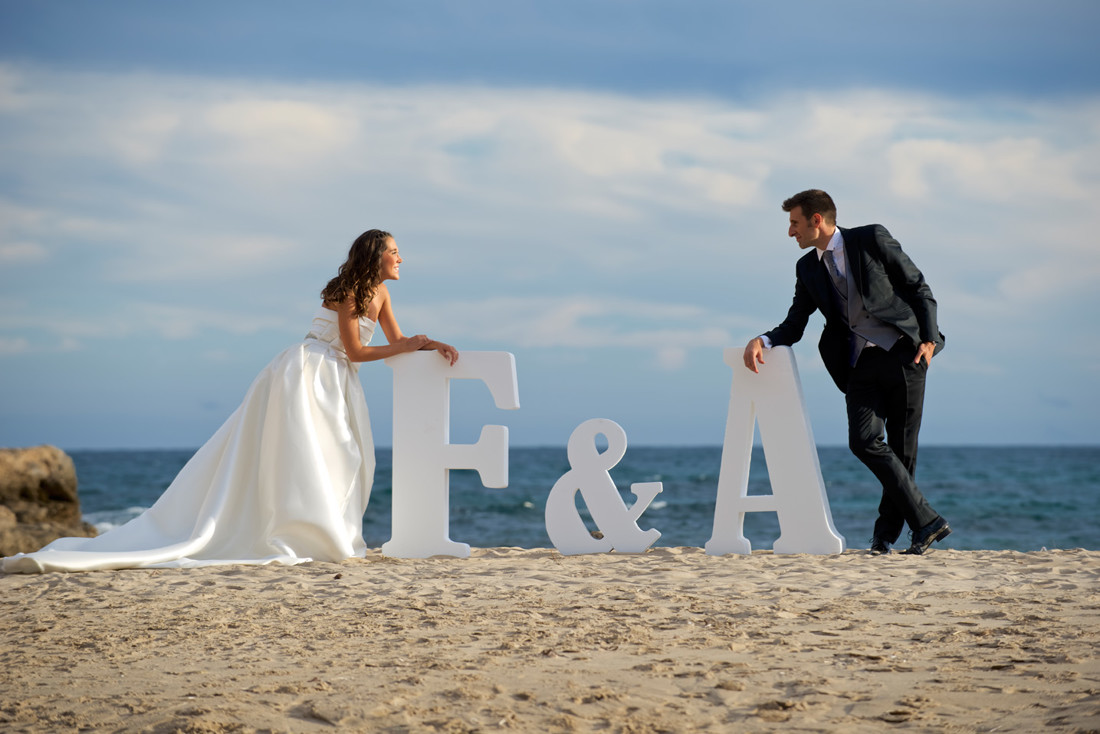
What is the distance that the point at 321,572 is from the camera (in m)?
5.56

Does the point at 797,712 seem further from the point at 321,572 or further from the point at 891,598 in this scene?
the point at 321,572

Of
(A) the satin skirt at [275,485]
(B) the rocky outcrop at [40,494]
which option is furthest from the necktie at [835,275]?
(B) the rocky outcrop at [40,494]

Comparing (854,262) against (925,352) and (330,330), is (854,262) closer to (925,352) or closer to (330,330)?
(925,352)

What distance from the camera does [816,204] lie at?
19.6ft

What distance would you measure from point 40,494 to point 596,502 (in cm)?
1009

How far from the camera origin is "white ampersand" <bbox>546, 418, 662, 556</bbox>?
6336mm

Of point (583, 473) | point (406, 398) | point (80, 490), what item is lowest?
point (80, 490)

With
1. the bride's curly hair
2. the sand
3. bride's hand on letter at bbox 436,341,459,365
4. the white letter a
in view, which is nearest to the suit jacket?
the white letter a

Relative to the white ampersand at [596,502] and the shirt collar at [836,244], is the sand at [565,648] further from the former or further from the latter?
the shirt collar at [836,244]

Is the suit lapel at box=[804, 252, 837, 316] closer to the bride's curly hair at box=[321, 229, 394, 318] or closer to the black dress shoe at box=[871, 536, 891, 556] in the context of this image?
the black dress shoe at box=[871, 536, 891, 556]

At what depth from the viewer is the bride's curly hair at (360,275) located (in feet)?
20.8

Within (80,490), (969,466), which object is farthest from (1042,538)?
(80,490)

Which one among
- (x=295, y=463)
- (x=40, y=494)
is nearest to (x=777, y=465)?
(x=295, y=463)

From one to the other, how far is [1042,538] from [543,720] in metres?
16.5
